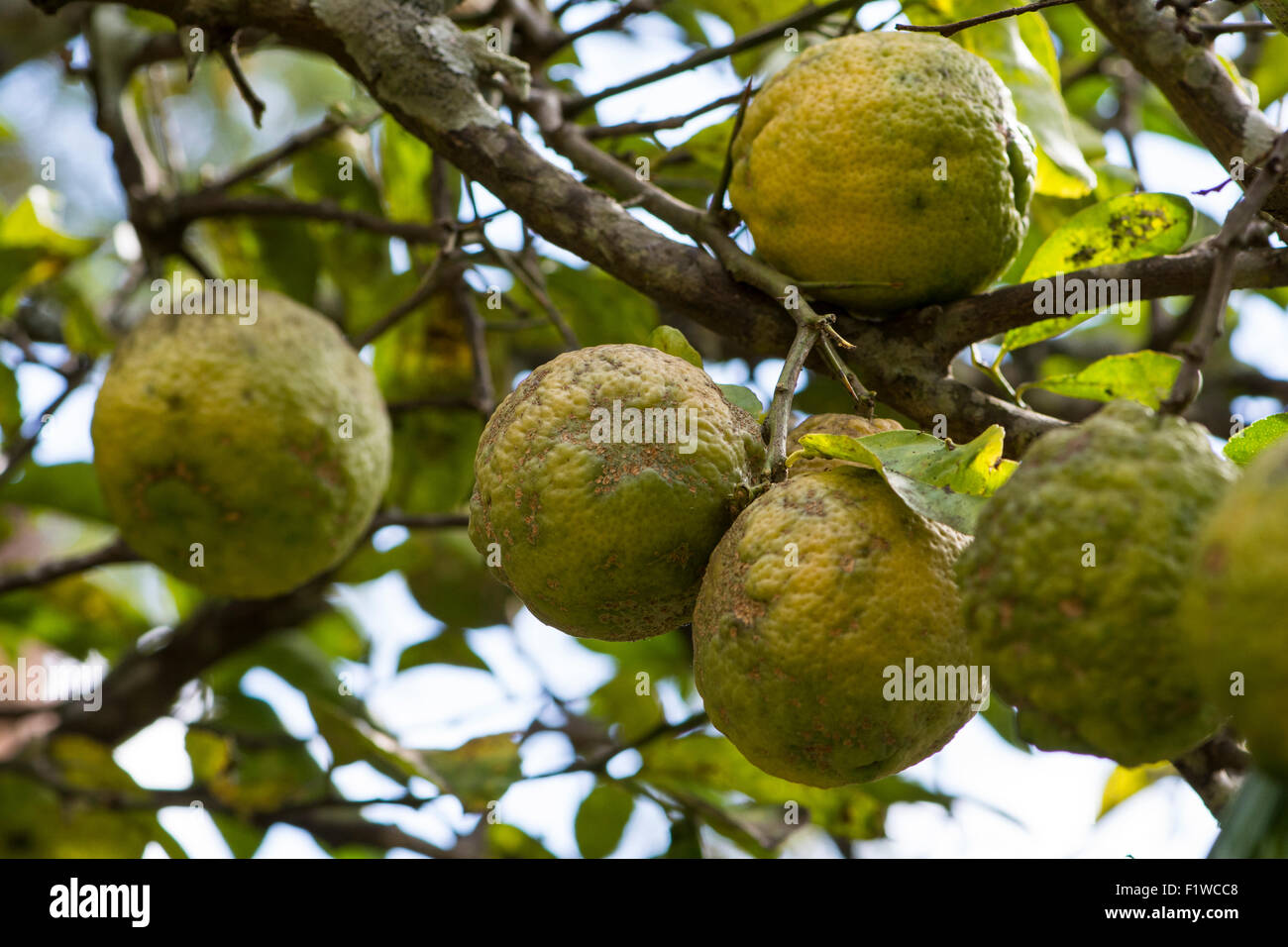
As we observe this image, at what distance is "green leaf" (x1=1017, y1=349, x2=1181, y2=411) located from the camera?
1475 mm

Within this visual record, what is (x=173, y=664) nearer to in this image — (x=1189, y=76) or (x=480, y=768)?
(x=480, y=768)

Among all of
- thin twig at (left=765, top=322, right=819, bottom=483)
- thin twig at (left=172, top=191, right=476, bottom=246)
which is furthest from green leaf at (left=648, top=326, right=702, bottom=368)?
thin twig at (left=172, top=191, right=476, bottom=246)

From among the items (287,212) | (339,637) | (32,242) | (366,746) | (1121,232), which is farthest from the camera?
(339,637)

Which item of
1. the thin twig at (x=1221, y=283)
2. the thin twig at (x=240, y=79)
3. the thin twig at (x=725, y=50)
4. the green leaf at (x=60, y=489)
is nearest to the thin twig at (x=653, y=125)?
the thin twig at (x=725, y=50)

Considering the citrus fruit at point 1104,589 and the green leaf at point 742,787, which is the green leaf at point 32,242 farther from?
the citrus fruit at point 1104,589

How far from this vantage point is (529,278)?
1.94 metres

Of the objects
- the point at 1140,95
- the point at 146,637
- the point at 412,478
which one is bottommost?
the point at 146,637

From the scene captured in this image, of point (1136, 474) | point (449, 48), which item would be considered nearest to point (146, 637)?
point (449, 48)

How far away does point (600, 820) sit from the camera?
2414mm

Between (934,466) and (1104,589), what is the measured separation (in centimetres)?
28

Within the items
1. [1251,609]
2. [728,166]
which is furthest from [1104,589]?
[728,166]

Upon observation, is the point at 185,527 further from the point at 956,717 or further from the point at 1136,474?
the point at 1136,474

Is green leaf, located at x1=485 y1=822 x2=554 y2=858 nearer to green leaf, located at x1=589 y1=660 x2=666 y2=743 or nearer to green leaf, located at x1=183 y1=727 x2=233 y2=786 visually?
green leaf, located at x1=589 y1=660 x2=666 y2=743

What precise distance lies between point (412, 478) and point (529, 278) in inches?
35.0
